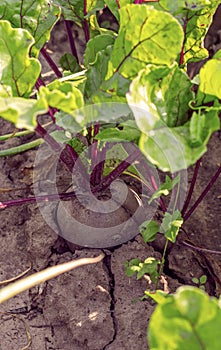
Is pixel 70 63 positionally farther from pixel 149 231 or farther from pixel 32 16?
pixel 149 231

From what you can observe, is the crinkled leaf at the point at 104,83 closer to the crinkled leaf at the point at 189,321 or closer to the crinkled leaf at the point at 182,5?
the crinkled leaf at the point at 182,5

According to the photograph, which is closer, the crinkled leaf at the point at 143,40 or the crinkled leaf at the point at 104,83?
the crinkled leaf at the point at 143,40

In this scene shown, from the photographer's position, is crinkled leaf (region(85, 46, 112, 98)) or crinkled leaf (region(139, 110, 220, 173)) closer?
crinkled leaf (region(139, 110, 220, 173))

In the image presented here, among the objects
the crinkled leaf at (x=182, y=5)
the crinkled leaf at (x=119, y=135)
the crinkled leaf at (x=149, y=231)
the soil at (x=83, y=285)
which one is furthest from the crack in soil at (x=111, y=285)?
the crinkled leaf at (x=182, y=5)

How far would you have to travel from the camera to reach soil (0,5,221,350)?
6.13 ft

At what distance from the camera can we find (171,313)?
115cm

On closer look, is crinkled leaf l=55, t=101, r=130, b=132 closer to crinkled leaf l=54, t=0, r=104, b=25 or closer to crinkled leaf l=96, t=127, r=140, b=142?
crinkled leaf l=96, t=127, r=140, b=142

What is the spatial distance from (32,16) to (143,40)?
471 mm

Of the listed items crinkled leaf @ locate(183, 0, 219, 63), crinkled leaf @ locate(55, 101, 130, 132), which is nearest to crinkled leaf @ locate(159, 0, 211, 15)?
crinkled leaf @ locate(183, 0, 219, 63)

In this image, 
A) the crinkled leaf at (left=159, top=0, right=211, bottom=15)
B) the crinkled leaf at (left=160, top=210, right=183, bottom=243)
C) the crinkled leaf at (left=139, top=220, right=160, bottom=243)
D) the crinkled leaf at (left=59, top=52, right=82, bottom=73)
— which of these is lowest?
the crinkled leaf at (left=139, top=220, right=160, bottom=243)

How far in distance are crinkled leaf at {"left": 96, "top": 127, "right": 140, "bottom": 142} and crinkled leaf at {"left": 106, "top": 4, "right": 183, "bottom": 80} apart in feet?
0.47

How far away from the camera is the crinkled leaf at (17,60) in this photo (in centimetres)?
159

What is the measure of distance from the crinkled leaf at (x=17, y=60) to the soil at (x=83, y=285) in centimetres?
49

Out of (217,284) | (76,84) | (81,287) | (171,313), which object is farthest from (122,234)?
(171,313)
